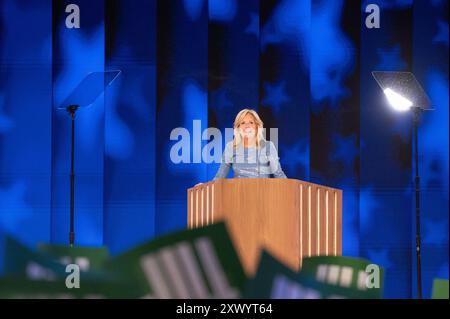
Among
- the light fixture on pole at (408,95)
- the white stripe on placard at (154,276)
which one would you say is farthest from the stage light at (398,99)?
the white stripe on placard at (154,276)

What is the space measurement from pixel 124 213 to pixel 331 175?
1.40 metres

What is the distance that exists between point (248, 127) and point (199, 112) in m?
1.43

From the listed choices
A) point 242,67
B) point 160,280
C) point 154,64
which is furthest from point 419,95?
point 160,280

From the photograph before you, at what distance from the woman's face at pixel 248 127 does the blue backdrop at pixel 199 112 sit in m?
1.39

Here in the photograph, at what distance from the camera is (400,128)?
5.02m

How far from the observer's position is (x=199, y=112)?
4.90m

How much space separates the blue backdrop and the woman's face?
54.7 inches

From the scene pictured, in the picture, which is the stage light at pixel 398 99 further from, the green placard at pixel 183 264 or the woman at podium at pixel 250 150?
the green placard at pixel 183 264

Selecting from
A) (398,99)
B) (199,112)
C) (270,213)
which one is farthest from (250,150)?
(199,112)

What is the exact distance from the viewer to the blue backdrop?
491 centimetres

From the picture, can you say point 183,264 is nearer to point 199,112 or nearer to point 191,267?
point 191,267

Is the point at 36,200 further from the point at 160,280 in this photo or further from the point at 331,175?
the point at 160,280

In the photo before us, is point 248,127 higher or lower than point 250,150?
higher

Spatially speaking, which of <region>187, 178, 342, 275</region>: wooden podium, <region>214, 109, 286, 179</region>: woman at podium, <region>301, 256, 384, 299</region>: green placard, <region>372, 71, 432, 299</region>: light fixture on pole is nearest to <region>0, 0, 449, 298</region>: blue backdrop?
<region>372, 71, 432, 299</region>: light fixture on pole
